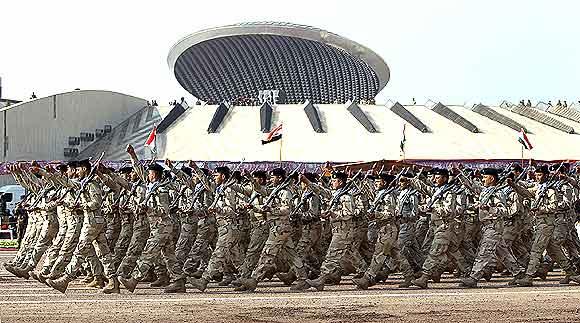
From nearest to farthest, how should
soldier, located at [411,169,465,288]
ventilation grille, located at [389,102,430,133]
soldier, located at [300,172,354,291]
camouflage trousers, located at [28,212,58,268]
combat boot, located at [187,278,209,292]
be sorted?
combat boot, located at [187,278,209,292] < soldier, located at [300,172,354,291] < soldier, located at [411,169,465,288] < camouflage trousers, located at [28,212,58,268] < ventilation grille, located at [389,102,430,133]

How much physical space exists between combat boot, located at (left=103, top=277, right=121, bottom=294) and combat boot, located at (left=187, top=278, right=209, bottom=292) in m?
0.90

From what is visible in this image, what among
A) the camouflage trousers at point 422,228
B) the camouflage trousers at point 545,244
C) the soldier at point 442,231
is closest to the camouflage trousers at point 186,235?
the soldier at point 442,231

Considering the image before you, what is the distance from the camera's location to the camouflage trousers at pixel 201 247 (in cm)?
1348

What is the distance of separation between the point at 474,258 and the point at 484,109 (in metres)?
41.7

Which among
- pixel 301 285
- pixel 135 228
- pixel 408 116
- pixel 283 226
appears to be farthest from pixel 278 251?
pixel 408 116

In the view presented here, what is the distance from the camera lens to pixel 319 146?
4812 cm

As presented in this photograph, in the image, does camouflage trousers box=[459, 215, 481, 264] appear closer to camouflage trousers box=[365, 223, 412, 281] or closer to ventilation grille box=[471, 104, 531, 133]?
camouflage trousers box=[365, 223, 412, 281]

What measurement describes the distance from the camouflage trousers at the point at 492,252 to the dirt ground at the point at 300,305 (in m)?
0.28

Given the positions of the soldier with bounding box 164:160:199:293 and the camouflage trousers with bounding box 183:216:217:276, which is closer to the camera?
the soldier with bounding box 164:160:199:293

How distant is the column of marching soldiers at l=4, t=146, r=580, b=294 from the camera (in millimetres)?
12664

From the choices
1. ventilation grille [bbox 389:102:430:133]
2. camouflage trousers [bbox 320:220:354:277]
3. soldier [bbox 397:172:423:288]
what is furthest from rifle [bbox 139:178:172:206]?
ventilation grille [bbox 389:102:430:133]

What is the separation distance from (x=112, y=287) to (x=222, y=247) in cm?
148

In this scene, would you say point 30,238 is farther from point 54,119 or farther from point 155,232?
point 54,119

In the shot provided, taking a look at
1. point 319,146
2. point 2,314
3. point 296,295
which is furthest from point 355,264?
point 319,146
